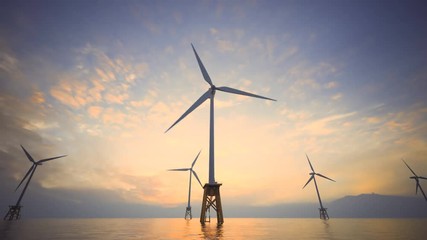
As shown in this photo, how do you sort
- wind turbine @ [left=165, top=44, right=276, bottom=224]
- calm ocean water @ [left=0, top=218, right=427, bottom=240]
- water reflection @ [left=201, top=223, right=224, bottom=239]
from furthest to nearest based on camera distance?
1. wind turbine @ [left=165, top=44, right=276, bottom=224]
2. calm ocean water @ [left=0, top=218, right=427, bottom=240]
3. water reflection @ [left=201, top=223, right=224, bottom=239]

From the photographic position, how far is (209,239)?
24.0 m

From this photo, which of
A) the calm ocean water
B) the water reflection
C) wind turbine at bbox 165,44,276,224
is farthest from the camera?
wind turbine at bbox 165,44,276,224

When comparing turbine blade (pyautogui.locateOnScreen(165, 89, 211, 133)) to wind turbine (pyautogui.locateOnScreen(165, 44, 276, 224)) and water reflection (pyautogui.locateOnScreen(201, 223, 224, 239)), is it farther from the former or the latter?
water reflection (pyautogui.locateOnScreen(201, 223, 224, 239))

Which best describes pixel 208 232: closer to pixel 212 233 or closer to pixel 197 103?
pixel 212 233

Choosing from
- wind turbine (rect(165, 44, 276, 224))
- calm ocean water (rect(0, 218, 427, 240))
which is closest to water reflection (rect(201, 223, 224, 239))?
calm ocean water (rect(0, 218, 427, 240))

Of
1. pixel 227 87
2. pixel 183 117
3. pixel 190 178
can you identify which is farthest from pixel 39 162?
pixel 227 87

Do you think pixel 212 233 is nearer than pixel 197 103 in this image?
Yes

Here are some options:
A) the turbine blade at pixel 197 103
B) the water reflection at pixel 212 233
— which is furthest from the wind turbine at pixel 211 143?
the water reflection at pixel 212 233

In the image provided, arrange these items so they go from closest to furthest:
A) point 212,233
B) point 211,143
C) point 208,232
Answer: point 212,233 < point 208,232 < point 211,143

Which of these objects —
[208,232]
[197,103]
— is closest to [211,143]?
[197,103]

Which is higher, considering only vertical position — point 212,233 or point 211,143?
point 211,143

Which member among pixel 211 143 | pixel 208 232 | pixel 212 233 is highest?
pixel 211 143

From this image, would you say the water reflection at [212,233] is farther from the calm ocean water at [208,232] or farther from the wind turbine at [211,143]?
the wind turbine at [211,143]

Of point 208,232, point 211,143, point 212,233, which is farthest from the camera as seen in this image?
point 211,143
